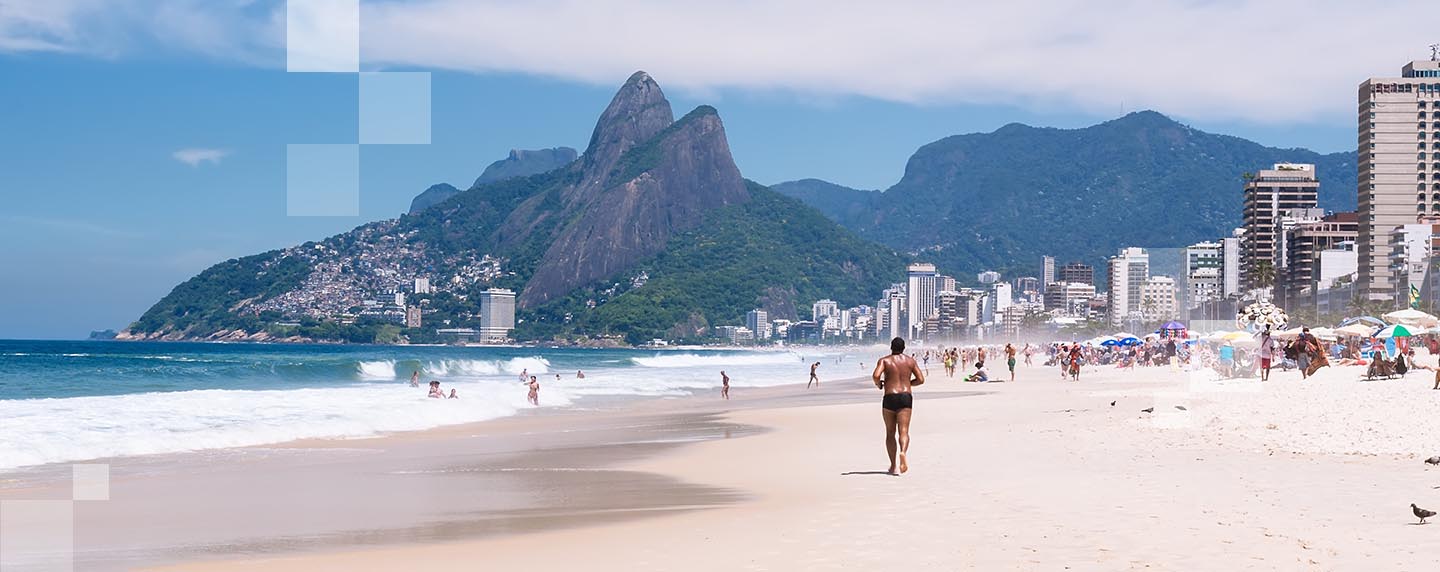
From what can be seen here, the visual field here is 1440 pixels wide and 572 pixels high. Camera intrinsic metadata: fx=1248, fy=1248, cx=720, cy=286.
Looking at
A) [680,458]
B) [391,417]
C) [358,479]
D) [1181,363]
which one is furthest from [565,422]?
[1181,363]

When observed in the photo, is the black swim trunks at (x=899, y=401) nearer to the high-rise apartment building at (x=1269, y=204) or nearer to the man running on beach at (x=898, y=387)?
the man running on beach at (x=898, y=387)

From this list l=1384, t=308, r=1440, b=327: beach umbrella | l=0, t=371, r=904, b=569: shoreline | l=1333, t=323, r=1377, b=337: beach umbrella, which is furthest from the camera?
l=1333, t=323, r=1377, b=337: beach umbrella

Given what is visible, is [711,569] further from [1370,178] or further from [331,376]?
[1370,178]

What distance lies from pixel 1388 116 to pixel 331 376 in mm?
126662

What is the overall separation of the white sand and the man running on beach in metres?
0.42

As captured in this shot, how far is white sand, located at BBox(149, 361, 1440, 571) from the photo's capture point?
319 inches

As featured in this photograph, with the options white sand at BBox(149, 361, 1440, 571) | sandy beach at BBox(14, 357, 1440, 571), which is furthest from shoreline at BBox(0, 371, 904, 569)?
white sand at BBox(149, 361, 1440, 571)

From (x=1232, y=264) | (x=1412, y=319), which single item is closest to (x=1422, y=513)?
(x=1412, y=319)

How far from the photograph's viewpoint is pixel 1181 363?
53.4m
